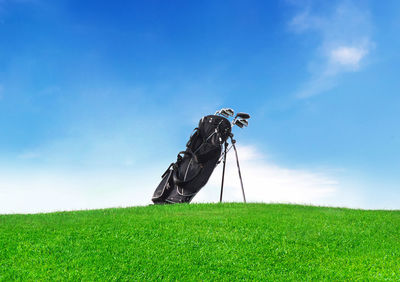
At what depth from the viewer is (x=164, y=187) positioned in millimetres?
13352

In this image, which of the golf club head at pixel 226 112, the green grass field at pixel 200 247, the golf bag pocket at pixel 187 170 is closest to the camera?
the green grass field at pixel 200 247

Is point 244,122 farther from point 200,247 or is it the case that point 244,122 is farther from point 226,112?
point 200,247

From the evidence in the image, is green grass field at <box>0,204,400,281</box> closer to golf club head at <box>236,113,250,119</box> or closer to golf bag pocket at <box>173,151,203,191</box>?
golf bag pocket at <box>173,151,203,191</box>

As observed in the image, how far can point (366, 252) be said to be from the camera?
317 inches

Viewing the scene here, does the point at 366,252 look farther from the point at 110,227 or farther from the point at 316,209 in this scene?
the point at 110,227

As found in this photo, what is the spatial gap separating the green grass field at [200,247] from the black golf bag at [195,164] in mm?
2533

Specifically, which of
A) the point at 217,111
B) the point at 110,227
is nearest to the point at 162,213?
the point at 110,227

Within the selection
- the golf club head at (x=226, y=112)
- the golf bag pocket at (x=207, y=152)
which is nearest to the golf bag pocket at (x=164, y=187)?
the golf bag pocket at (x=207, y=152)

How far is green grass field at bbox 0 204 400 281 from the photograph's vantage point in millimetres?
6875

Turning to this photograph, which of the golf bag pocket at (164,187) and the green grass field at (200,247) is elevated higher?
the golf bag pocket at (164,187)

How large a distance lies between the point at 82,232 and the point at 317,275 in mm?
4959

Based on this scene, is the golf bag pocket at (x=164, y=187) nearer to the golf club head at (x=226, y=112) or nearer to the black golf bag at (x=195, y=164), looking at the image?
the black golf bag at (x=195, y=164)

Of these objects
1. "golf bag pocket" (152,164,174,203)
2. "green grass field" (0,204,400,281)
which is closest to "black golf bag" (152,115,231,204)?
"golf bag pocket" (152,164,174,203)

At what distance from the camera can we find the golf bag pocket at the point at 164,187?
1334 centimetres
